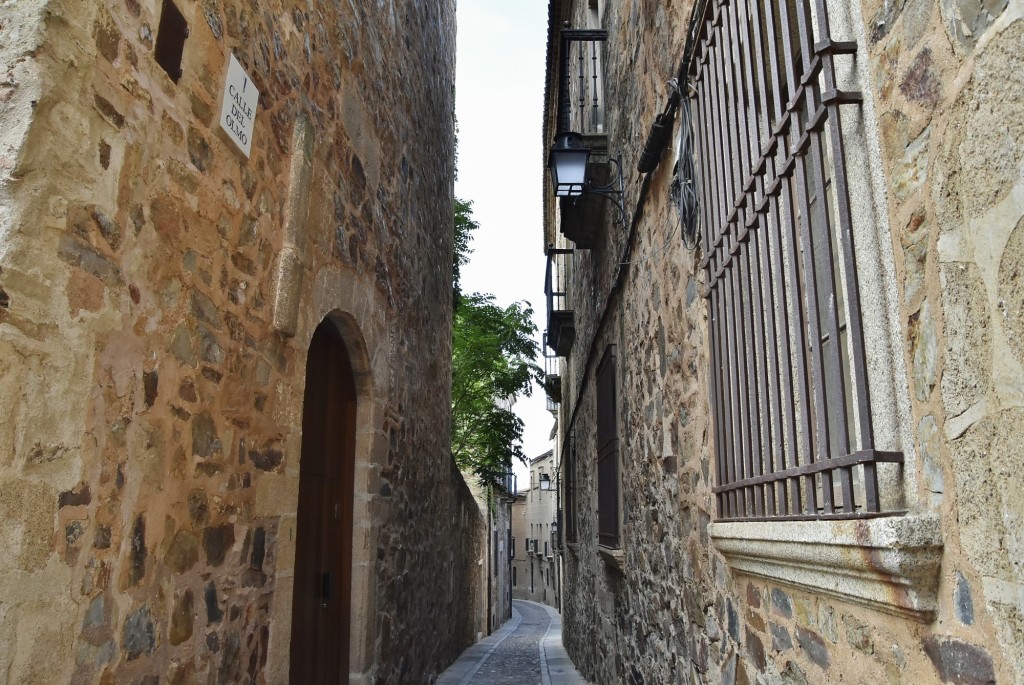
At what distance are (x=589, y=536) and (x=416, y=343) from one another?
11.2 feet

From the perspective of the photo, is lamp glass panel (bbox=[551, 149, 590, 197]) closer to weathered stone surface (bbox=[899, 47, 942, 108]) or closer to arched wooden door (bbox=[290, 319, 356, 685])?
arched wooden door (bbox=[290, 319, 356, 685])

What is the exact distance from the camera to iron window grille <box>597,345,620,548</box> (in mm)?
6410

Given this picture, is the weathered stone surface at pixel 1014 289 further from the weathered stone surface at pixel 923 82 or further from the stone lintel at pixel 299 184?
the stone lintel at pixel 299 184

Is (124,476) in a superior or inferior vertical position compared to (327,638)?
superior

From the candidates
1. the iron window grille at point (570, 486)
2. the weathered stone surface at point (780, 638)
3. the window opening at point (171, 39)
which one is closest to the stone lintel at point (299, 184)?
the window opening at point (171, 39)

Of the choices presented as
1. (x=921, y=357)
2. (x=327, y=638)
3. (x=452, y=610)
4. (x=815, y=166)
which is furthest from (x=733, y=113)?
(x=452, y=610)

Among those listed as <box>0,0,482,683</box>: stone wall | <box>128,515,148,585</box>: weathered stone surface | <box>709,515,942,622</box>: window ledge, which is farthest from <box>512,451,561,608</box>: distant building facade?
<box>709,515,942,622</box>: window ledge

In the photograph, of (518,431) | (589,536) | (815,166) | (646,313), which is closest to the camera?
(815,166)

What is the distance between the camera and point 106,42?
87.5 inches

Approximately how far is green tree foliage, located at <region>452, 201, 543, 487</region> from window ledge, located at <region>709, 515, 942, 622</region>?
11.9 m

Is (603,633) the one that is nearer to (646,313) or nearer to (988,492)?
(646,313)

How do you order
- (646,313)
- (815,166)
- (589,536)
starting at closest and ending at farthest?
1. (815,166)
2. (646,313)
3. (589,536)

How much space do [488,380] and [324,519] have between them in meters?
10.9

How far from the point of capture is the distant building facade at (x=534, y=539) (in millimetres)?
41094
